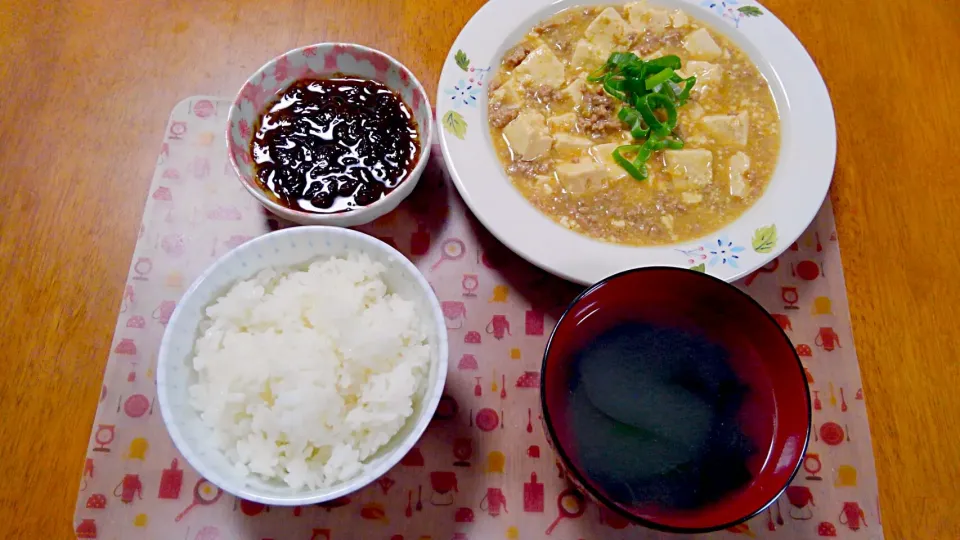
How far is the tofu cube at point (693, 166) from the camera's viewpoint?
6.70 feet

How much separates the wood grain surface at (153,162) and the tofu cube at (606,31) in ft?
1.59

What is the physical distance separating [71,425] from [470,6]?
1.99m

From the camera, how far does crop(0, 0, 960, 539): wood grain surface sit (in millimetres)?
1731

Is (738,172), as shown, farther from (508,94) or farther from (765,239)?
(508,94)

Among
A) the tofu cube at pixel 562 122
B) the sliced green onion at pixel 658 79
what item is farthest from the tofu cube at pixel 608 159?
the sliced green onion at pixel 658 79

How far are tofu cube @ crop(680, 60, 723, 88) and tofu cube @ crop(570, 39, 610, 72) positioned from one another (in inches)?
12.6

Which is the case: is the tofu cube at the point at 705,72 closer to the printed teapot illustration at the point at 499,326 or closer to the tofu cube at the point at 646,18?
the tofu cube at the point at 646,18

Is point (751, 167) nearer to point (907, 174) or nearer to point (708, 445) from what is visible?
point (907, 174)

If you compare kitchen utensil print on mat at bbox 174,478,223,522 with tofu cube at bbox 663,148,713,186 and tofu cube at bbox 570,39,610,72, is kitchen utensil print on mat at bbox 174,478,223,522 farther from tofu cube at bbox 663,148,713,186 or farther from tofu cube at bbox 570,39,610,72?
tofu cube at bbox 570,39,610,72

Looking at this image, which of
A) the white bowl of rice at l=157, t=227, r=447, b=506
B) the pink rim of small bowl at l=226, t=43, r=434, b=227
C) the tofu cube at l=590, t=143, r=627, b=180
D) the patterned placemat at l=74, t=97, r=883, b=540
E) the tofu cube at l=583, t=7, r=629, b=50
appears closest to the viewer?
the white bowl of rice at l=157, t=227, r=447, b=506

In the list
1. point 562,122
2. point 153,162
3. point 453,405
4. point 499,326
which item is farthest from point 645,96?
point 153,162

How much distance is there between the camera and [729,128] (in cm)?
212

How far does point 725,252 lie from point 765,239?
0.13 metres

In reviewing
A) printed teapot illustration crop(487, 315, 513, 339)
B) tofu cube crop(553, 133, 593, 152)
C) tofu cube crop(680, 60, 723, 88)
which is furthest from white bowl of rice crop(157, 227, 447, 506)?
tofu cube crop(680, 60, 723, 88)
